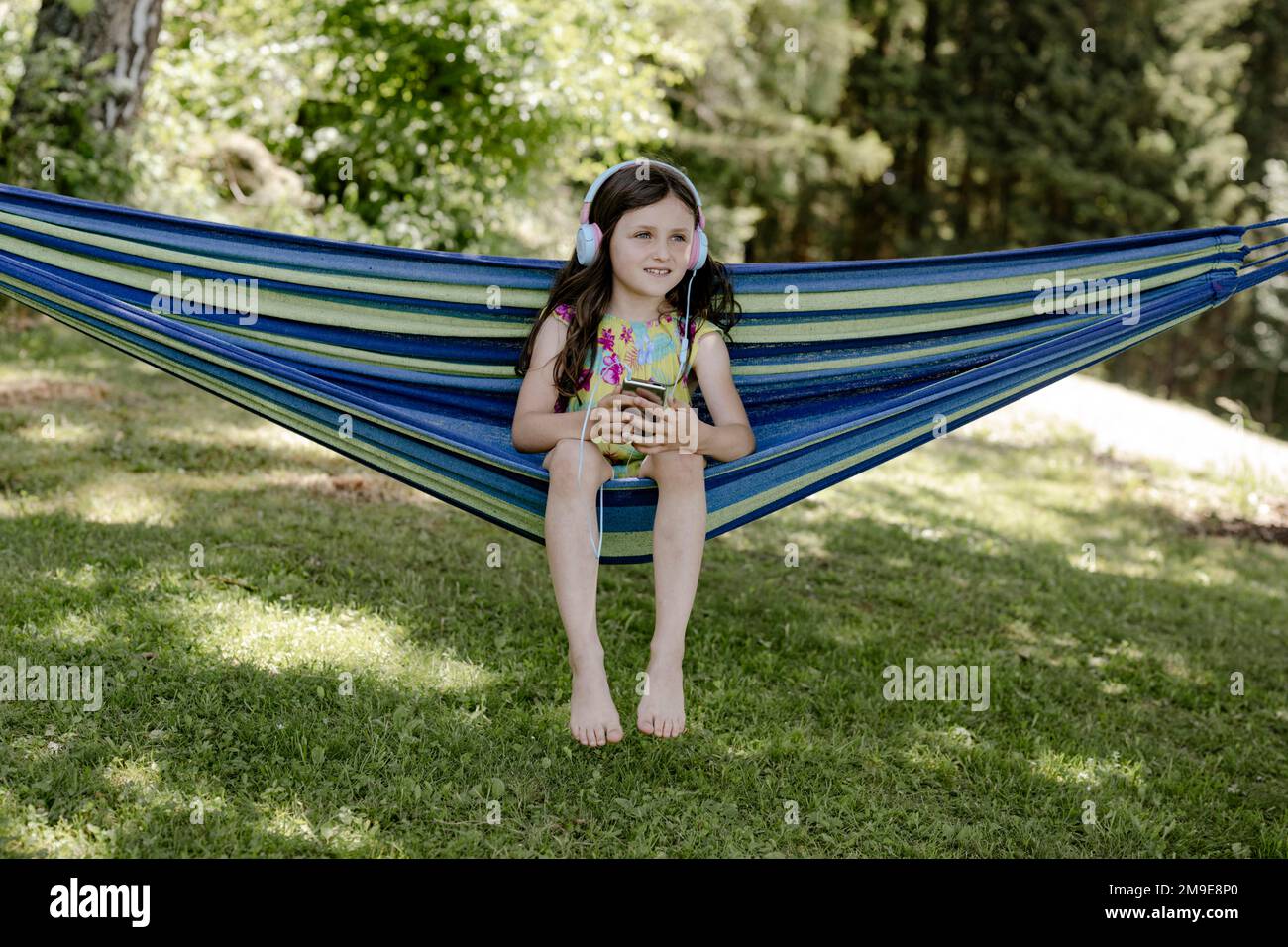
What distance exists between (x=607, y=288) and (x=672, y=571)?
64 centimetres

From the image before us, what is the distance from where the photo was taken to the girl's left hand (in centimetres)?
208

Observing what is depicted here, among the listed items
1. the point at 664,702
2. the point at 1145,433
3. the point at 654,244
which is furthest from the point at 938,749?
the point at 1145,433

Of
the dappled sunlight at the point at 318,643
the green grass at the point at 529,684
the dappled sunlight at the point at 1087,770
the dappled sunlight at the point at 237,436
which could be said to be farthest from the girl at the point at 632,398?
the dappled sunlight at the point at 237,436

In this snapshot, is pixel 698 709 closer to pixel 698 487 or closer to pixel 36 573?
pixel 698 487

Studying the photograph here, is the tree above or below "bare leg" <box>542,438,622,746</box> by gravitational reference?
above

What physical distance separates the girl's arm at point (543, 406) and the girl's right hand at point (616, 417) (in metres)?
0.04

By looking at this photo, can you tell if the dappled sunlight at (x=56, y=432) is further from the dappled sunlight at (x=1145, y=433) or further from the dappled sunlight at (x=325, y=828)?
the dappled sunlight at (x=1145, y=433)

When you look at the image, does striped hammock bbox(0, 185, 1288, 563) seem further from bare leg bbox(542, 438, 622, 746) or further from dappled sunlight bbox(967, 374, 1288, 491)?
dappled sunlight bbox(967, 374, 1288, 491)

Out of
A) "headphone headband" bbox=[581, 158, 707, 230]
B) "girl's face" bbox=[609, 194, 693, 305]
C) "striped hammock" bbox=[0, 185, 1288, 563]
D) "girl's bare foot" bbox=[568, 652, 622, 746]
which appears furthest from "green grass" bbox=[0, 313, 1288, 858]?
"headphone headband" bbox=[581, 158, 707, 230]

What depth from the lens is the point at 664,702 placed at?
197 cm

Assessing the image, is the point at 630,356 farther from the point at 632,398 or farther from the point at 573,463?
the point at 573,463
